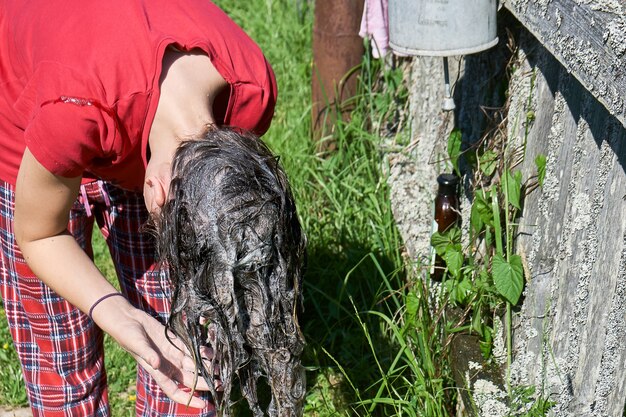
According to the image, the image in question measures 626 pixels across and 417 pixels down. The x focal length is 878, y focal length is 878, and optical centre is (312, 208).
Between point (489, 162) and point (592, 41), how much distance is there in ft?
3.42

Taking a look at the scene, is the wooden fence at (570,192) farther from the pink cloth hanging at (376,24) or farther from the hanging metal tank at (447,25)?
the pink cloth hanging at (376,24)

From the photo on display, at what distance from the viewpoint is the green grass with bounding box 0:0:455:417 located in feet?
9.80

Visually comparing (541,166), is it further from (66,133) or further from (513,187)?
(66,133)

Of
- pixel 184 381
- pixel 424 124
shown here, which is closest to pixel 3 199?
pixel 184 381

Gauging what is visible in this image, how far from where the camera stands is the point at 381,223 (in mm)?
3766

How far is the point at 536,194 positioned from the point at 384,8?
1444 mm

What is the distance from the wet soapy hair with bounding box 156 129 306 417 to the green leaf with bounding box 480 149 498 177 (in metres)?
1.15

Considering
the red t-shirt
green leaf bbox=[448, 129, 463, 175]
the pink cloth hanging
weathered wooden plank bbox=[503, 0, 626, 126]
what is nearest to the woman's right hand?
the red t-shirt

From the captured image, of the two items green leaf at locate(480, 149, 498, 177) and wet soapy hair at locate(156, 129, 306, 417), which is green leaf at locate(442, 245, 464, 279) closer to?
green leaf at locate(480, 149, 498, 177)

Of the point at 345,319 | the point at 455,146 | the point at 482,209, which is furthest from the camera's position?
the point at 345,319

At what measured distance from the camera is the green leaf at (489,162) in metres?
2.93

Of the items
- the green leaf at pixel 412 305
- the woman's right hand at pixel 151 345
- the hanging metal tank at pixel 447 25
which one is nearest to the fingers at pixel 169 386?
the woman's right hand at pixel 151 345

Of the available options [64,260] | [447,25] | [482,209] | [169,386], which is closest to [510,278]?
[482,209]

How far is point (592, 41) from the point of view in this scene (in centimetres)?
193
